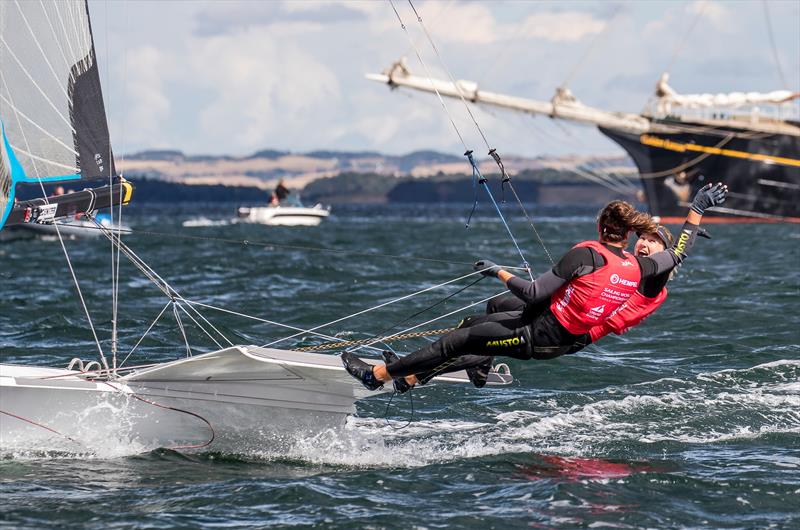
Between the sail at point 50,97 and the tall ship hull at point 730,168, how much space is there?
112 feet

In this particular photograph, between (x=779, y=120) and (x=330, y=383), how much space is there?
35.5 metres

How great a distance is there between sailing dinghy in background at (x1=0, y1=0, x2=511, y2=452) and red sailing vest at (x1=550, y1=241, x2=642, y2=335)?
904 mm

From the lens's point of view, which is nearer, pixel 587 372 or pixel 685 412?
pixel 685 412

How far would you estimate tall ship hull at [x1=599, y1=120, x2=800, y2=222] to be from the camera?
3972cm

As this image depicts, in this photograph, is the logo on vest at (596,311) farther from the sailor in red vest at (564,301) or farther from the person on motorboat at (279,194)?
the person on motorboat at (279,194)

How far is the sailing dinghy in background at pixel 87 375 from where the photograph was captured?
7160 millimetres

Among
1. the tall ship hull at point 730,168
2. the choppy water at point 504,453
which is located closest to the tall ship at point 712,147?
the tall ship hull at point 730,168

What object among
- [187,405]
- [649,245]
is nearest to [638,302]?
[649,245]

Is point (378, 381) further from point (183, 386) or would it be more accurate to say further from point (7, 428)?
point (7, 428)

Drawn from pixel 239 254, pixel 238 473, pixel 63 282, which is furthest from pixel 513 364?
pixel 239 254

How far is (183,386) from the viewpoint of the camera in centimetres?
724

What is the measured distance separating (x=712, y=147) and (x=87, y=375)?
1393 inches

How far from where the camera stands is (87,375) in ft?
24.2

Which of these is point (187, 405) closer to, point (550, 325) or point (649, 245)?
point (550, 325)
